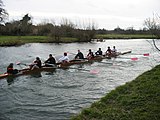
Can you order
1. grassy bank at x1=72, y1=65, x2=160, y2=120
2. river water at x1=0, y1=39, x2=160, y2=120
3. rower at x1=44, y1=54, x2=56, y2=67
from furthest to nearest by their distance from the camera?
rower at x1=44, y1=54, x2=56, y2=67
river water at x1=0, y1=39, x2=160, y2=120
grassy bank at x1=72, y1=65, x2=160, y2=120

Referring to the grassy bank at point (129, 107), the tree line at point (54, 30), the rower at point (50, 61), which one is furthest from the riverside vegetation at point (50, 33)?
the grassy bank at point (129, 107)

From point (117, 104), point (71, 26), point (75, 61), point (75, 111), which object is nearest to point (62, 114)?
point (75, 111)

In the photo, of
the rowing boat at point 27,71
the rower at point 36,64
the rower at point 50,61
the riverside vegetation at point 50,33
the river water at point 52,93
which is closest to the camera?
the river water at point 52,93

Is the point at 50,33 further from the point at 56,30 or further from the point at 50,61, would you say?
the point at 50,61

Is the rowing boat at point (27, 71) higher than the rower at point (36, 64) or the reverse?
the reverse

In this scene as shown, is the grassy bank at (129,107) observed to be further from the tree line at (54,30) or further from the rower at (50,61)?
the tree line at (54,30)

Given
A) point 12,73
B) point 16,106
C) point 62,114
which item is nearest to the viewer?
point 62,114

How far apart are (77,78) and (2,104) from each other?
838cm

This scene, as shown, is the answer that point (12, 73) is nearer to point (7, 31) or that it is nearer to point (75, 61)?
point (75, 61)

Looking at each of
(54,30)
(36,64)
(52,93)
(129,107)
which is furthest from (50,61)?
(54,30)

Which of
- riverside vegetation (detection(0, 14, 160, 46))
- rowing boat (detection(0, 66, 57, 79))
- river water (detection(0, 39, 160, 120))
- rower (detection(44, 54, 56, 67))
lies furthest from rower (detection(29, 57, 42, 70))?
riverside vegetation (detection(0, 14, 160, 46))

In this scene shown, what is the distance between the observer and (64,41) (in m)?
67.6

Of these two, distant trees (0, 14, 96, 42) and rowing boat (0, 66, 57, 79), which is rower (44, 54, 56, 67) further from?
distant trees (0, 14, 96, 42)

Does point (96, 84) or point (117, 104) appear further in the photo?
point (96, 84)
